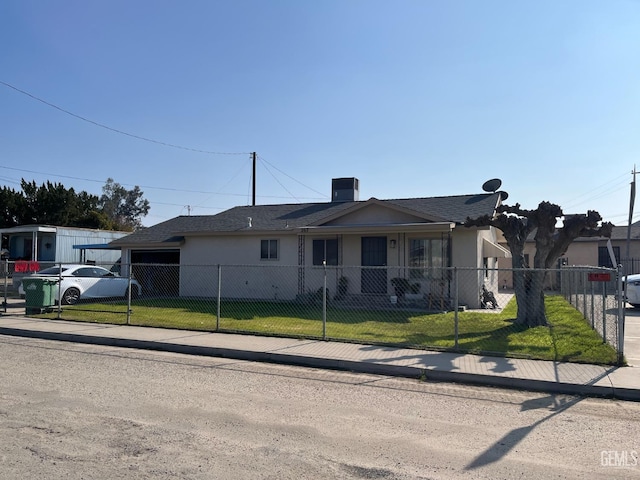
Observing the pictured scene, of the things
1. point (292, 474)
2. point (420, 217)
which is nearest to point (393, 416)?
point (292, 474)

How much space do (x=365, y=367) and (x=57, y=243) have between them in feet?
98.9

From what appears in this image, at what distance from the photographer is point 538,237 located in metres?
12.5

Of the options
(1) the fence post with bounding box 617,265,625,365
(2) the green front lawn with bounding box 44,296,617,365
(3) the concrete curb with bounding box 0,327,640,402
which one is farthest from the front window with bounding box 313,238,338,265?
(1) the fence post with bounding box 617,265,625,365

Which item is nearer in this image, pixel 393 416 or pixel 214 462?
pixel 214 462

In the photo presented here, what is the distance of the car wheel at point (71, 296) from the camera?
16.9 metres

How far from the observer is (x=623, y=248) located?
3416 cm

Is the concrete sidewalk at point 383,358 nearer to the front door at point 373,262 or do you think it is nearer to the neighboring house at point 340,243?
the neighboring house at point 340,243

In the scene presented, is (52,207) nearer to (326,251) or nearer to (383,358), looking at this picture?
(326,251)

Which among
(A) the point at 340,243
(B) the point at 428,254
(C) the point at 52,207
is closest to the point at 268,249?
(A) the point at 340,243

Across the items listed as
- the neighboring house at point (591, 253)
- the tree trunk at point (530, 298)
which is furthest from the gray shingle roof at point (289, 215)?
the neighboring house at point (591, 253)

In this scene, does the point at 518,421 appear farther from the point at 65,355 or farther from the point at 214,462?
the point at 65,355

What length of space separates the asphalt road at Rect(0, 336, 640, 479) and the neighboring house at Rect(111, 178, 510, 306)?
7.89 m

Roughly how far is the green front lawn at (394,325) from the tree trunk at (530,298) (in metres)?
0.29

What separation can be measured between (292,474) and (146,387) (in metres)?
3.48
